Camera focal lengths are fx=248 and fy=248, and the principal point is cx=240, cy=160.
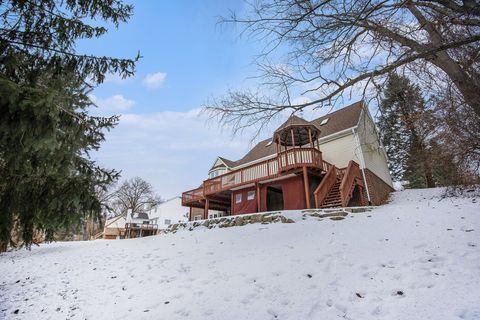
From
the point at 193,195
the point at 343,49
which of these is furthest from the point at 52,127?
the point at 193,195

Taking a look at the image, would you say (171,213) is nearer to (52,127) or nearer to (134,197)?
(134,197)

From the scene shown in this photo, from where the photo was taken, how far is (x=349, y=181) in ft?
33.5

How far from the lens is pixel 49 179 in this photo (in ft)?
13.5

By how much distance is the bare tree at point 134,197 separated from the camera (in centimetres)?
3953

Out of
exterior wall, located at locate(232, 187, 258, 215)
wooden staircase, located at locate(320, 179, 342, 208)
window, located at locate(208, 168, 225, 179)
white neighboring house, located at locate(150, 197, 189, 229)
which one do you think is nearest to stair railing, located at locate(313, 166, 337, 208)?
wooden staircase, located at locate(320, 179, 342, 208)

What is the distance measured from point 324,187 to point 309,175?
1.78m

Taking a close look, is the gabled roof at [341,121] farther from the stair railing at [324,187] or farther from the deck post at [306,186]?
the deck post at [306,186]

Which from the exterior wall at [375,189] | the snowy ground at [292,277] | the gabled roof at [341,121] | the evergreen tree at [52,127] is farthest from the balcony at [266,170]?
the evergreen tree at [52,127]

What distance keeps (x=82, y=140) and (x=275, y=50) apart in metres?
3.50

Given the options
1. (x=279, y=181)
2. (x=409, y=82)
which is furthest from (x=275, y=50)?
(x=279, y=181)

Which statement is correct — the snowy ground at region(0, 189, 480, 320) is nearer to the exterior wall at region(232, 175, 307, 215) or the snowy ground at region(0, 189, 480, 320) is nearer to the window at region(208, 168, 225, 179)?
the exterior wall at region(232, 175, 307, 215)

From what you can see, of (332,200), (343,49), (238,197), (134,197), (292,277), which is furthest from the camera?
(134,197)

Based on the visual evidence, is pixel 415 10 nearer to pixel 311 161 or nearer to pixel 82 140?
pixel 82 140

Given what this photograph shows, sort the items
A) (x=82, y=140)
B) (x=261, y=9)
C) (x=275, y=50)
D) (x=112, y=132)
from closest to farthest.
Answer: (x=82, y=140) → (x=261, y=9) → (x=275, y=50) → (x=112, y=132)
